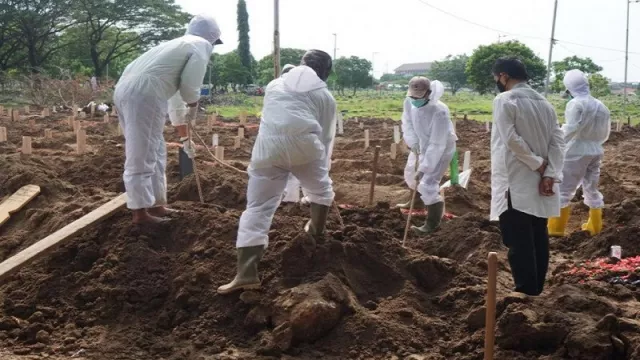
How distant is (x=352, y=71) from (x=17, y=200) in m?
60.5

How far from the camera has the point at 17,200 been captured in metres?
7.35

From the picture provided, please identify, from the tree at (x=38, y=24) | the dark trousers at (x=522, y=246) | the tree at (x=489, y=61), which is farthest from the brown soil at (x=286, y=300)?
the tree at (x=489, y=61)

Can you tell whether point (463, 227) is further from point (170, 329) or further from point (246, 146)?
point (246, 146)

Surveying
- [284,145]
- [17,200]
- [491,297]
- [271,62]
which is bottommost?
[17,200]

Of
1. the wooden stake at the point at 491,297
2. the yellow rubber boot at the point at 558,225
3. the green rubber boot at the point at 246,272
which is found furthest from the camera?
the yellow rubber boot at the point at 558,225

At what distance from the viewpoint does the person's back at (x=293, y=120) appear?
4.32m

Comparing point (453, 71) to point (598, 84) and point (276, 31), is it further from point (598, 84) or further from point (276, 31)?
point (276, 31)

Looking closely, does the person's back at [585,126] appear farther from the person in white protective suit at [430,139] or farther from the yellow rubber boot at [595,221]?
the person in white protective suit at [430,139]

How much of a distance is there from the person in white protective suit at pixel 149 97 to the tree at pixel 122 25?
38.2m

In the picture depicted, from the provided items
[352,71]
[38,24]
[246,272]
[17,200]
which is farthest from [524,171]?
[352,71]

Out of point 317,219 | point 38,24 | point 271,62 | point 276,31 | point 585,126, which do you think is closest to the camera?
point 317,219

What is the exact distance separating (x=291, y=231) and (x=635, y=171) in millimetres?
10311

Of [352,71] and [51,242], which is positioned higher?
[352,71]

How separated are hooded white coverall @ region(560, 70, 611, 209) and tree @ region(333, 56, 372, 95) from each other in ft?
193
